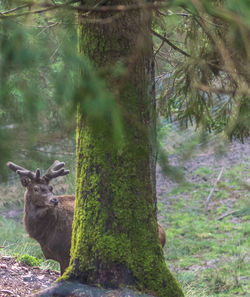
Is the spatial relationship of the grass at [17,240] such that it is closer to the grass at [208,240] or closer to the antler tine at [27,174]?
the antler tine at [27,174]

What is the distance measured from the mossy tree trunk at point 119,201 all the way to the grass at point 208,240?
2989 mm

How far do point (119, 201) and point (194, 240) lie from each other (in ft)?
28.5

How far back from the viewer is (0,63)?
201cm

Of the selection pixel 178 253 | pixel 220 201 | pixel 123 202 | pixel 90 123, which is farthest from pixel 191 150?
pixel 220 201

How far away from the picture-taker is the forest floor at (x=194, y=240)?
637cm

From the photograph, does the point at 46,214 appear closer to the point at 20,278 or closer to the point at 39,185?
the point at 39,185

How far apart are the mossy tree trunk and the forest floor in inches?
34.1

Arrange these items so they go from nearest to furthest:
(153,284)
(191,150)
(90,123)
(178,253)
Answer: (90,123) < (191,150) < (153,284) < (178,253)

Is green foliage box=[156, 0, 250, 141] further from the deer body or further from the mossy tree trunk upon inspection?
the deer body

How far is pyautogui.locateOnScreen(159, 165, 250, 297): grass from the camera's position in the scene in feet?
28.9

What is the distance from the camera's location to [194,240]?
12414 mm

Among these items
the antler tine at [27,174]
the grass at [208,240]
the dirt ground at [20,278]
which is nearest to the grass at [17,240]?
the dirt ground at [20,278]

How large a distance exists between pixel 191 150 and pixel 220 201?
12.1 metres

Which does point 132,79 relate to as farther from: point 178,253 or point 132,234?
point 178,253
